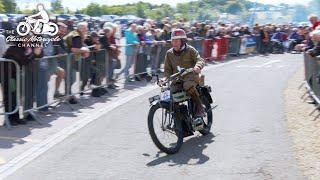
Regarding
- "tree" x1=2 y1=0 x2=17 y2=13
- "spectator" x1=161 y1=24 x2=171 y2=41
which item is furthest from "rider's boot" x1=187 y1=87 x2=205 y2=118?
"tree" x1=2 y1=0 x2=17 y2=13

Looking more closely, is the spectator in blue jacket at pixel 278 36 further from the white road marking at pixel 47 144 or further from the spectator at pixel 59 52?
the white road marking at pixel 47 144

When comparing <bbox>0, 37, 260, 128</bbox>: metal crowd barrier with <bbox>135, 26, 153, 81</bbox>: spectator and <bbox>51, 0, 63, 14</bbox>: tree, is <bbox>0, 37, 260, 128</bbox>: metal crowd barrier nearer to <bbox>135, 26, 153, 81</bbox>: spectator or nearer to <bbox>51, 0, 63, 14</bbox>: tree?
<bbox>135, 26, 153, 81</bbox>: spectator

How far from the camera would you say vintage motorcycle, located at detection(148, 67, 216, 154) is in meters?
7.63

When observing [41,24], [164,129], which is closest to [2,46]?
[164,129]

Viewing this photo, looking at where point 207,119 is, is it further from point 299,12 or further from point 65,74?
point 299,12

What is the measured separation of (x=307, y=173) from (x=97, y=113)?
527cm

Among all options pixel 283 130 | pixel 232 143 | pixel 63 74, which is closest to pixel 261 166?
pixel 232 143

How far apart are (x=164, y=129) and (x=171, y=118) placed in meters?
0.18

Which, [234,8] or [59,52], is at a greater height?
[234,8]

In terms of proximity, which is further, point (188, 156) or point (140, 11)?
point (140, 11)

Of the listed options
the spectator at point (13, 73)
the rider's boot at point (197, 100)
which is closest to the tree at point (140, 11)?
the spectator at point (13, 73)

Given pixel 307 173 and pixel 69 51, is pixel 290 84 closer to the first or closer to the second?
pixel 69 51

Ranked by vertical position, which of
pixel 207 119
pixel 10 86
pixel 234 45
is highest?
pixel 10 86

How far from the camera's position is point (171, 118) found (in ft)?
25.6
